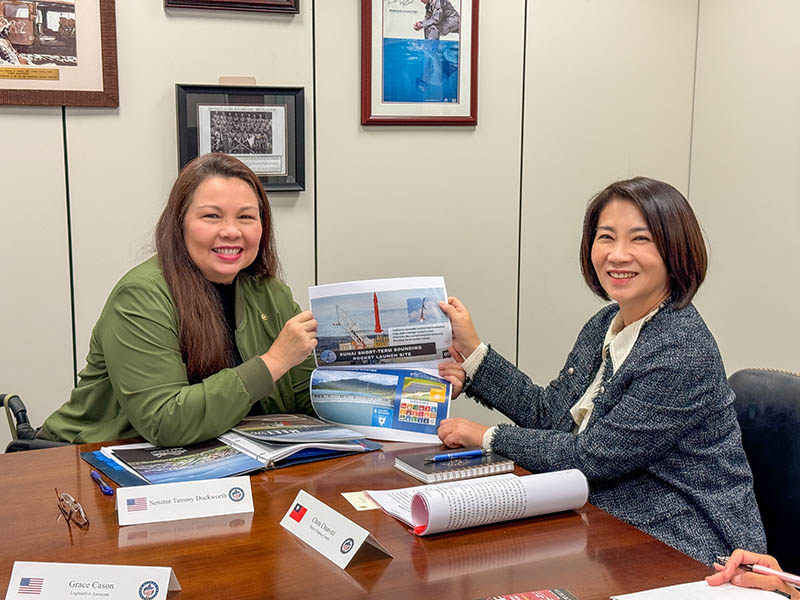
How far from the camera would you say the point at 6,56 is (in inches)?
106

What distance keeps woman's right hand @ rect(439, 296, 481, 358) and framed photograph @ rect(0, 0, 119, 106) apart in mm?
1456

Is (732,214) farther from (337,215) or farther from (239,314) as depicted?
(239,314)

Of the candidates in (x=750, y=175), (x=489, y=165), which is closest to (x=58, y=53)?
(x=489, y=165)

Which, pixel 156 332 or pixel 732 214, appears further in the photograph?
pixel 732 214

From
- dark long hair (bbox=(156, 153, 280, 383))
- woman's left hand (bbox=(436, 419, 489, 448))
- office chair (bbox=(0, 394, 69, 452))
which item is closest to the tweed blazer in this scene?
woman's left hand (bbox=(436, 419, 489, 448))

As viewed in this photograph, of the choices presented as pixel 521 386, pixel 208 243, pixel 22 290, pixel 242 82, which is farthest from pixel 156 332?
pixel 242 82

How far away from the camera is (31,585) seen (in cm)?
119

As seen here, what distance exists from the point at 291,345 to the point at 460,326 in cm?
41

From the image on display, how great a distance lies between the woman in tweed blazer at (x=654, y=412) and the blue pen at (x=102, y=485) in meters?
0.70

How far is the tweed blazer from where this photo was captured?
166 centimetres

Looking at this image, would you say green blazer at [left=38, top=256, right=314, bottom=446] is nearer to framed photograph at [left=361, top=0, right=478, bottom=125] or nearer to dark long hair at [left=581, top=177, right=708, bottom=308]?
dark long hair at [left=581, top=177, right=708, bottom=308]

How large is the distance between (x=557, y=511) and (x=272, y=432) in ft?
2.12

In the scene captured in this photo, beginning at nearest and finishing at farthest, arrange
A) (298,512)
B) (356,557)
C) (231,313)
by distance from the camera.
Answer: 1. (356,557)
2. (298,512)
3. (231,313)

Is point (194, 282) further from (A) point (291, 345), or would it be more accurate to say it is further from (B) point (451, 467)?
(B) point (451, 467)
